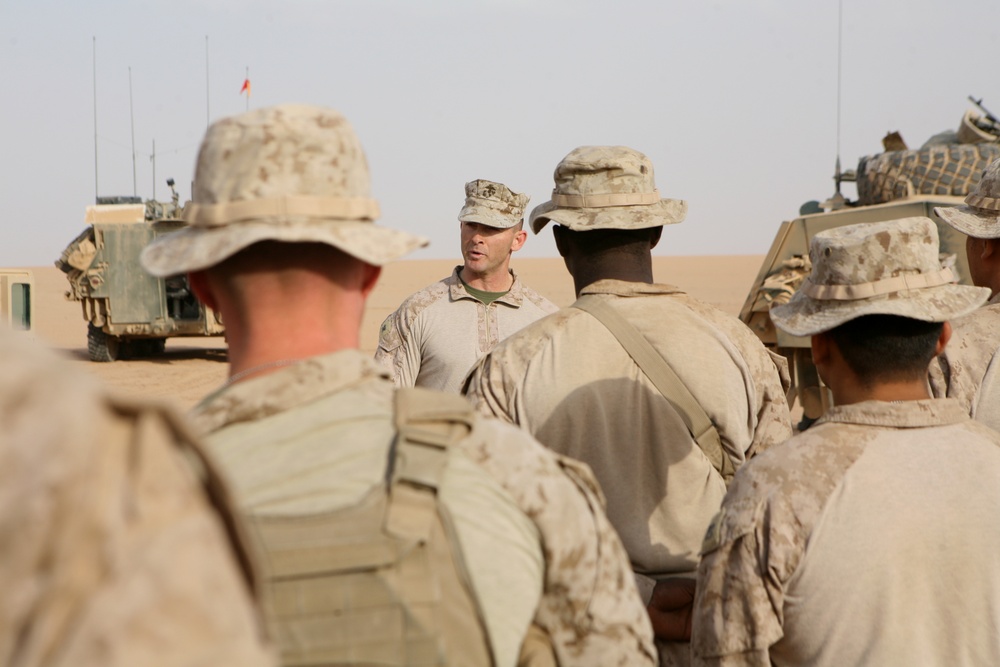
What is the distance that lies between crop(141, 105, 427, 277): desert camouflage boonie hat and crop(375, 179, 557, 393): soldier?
3784mm

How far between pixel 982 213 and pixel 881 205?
254 inches

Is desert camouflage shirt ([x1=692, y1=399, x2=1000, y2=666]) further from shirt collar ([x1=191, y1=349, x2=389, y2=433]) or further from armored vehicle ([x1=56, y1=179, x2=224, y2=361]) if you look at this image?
armored vehicle ([x1=56, y1=179, x2=224, y2=361])

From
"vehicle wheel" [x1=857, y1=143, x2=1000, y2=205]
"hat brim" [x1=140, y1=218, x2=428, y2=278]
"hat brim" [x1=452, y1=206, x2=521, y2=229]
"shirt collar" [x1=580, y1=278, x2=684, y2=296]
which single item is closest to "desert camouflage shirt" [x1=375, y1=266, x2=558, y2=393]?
"hat brim" [x1=452, y1=206, x2=521, y2=229]

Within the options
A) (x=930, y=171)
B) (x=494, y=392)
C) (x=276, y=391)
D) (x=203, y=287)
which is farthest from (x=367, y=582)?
(x=930, y=171)

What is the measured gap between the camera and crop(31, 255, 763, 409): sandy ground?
1753 centimetres

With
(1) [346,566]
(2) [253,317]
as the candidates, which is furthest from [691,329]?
(1) [346,566]

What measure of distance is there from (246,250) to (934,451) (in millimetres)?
1502

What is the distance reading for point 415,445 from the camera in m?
1.65

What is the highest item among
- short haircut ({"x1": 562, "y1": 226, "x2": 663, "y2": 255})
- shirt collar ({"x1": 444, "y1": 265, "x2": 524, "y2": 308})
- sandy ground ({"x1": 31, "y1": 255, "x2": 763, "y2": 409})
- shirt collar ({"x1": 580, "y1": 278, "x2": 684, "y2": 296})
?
short haircut ({"x1": 562, "y1": 226, "x2": 663, "y2": 255})

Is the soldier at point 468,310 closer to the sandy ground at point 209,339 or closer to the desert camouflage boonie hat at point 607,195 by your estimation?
the sandy ground at point 209,339

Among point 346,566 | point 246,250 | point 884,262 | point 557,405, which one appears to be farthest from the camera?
point 557,405

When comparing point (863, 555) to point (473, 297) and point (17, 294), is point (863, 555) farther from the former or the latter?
point (17, 294)

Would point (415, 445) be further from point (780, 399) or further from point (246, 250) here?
point (780, 399)

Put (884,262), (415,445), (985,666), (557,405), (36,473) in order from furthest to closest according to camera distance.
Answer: (557,405), (884,262), (985,666), (415,445), (36,473)
